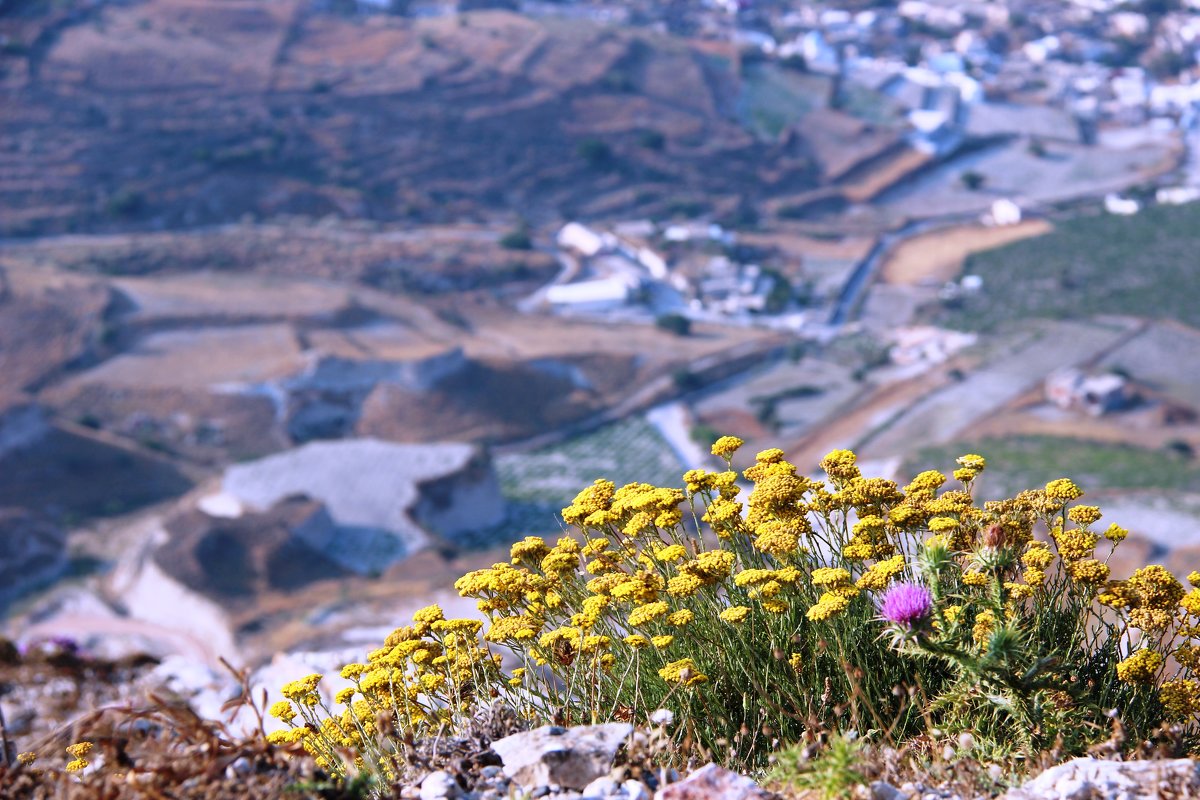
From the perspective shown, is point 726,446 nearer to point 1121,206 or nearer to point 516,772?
point 516,772

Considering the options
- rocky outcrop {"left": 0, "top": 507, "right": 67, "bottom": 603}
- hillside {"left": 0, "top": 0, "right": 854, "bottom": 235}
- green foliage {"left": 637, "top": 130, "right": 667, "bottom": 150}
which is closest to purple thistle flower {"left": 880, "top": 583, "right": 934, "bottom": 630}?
rocky outcrop {"left": 0, "top": 507, "right": 67, "bottom": 603}

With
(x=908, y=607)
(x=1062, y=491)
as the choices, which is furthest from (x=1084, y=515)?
(x=908, y=607)

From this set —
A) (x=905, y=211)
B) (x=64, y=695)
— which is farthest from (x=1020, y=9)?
(x=64, y=695)

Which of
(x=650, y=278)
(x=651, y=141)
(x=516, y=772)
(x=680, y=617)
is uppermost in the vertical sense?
(x=680, y=617)

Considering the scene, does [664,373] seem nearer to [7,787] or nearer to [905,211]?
[905,211]

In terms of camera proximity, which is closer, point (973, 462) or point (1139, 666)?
point (1139, 666)

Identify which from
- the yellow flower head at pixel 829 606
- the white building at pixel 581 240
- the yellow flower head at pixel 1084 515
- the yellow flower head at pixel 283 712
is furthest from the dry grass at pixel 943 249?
the yellow flower head at pixel 283 712

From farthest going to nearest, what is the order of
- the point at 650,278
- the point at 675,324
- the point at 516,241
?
the point at 516,241
the point at 650,278
the point at 675,324
